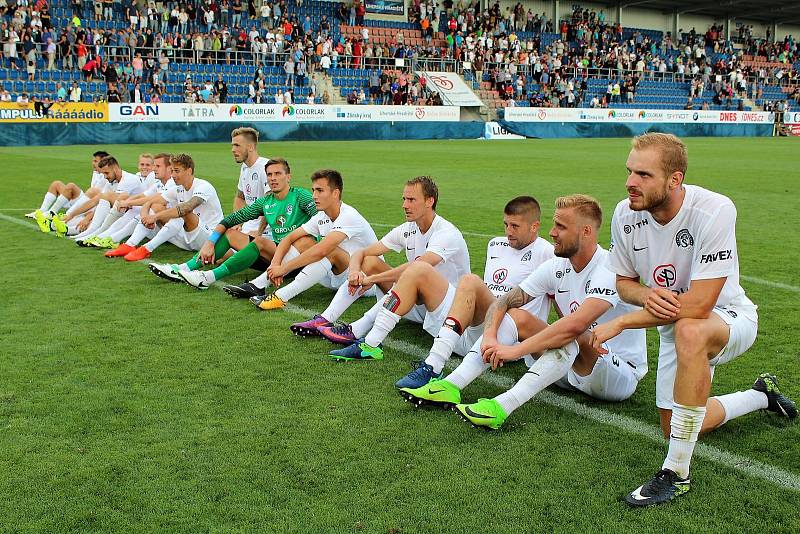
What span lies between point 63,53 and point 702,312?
111 feet

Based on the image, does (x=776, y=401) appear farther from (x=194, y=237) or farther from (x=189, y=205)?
(x=194, y=237)

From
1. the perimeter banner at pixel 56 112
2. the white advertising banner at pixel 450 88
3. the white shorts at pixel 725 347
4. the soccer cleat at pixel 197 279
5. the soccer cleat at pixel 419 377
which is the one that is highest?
the white advertising banner at pixel 450 88

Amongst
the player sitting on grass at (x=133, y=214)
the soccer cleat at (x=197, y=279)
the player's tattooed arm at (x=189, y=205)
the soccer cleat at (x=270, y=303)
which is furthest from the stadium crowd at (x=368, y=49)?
the soccer cleat at (x=270, y=303)

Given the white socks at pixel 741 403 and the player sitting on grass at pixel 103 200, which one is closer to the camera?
the white socks at pixel 741 403

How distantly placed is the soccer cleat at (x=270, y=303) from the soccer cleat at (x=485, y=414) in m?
3.01

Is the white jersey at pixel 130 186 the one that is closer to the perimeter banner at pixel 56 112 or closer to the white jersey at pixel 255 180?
the white jersey at pixel 255 180

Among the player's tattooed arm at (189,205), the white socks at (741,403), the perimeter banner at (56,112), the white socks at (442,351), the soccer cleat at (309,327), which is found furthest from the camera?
the perimeter banner at (56,112)

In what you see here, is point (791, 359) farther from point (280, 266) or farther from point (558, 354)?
point (280, 266)

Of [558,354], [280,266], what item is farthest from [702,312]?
[280,266]

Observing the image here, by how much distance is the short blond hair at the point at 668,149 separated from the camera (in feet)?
11.2

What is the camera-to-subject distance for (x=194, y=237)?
9.34 meters

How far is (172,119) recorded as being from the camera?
3183cm

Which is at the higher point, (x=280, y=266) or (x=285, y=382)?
(x=280, y=266)

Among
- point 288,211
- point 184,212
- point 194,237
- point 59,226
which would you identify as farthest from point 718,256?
point 59,226
